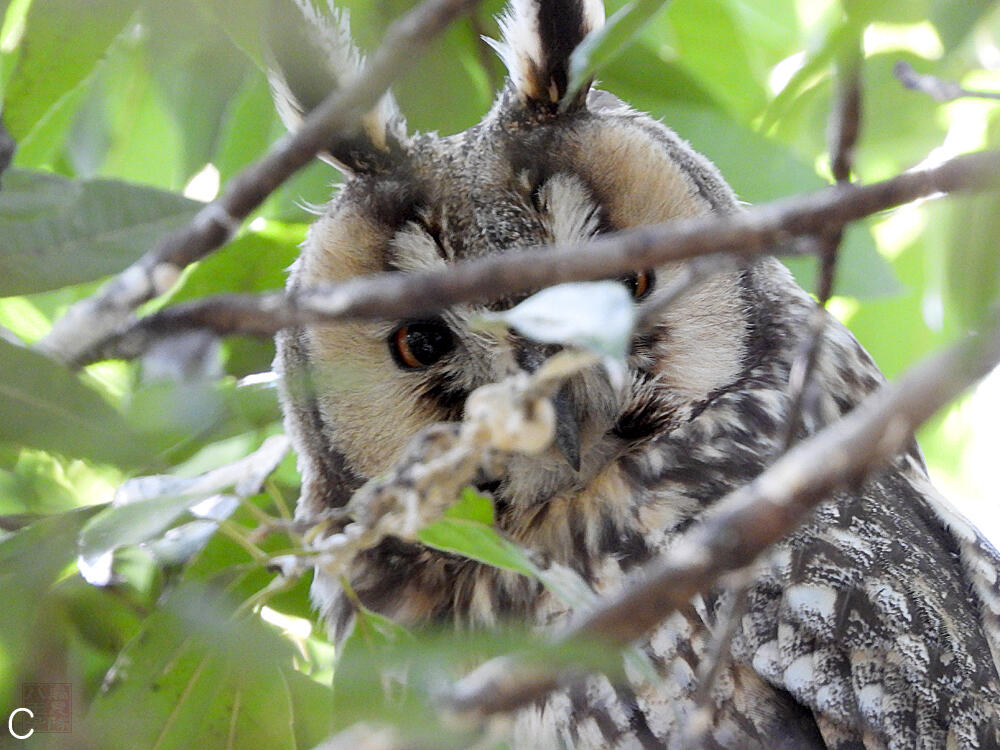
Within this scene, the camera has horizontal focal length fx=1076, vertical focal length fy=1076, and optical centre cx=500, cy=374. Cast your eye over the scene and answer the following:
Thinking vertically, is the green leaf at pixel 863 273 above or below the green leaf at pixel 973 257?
below

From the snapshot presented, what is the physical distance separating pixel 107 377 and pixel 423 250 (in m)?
0.65

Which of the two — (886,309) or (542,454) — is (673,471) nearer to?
(542,454)

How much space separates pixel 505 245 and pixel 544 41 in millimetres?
368

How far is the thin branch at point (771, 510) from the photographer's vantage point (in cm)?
72

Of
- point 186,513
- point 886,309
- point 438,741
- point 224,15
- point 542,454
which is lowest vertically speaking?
point 886,309

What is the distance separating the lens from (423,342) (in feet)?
6.50

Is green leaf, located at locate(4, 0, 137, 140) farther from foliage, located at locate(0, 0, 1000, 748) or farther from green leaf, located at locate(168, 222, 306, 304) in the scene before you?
green leaf, located at locate(168, 222, 306, 304)

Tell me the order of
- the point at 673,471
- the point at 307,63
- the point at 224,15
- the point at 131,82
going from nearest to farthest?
the point at 224,15 → the point at 307,63 → the point at 673,471 → the point at 131,82

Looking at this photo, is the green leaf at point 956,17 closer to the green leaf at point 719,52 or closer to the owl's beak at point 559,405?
the owl's beak at point 559,405

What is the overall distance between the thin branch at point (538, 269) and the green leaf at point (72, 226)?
0.43 metres

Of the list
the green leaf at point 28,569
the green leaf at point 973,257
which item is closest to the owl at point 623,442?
the green leaf at point 28,569

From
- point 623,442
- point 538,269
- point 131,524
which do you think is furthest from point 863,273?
point 131,524

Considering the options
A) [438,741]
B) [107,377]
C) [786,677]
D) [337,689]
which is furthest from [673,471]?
[438,741]

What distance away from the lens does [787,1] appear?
246 cm
